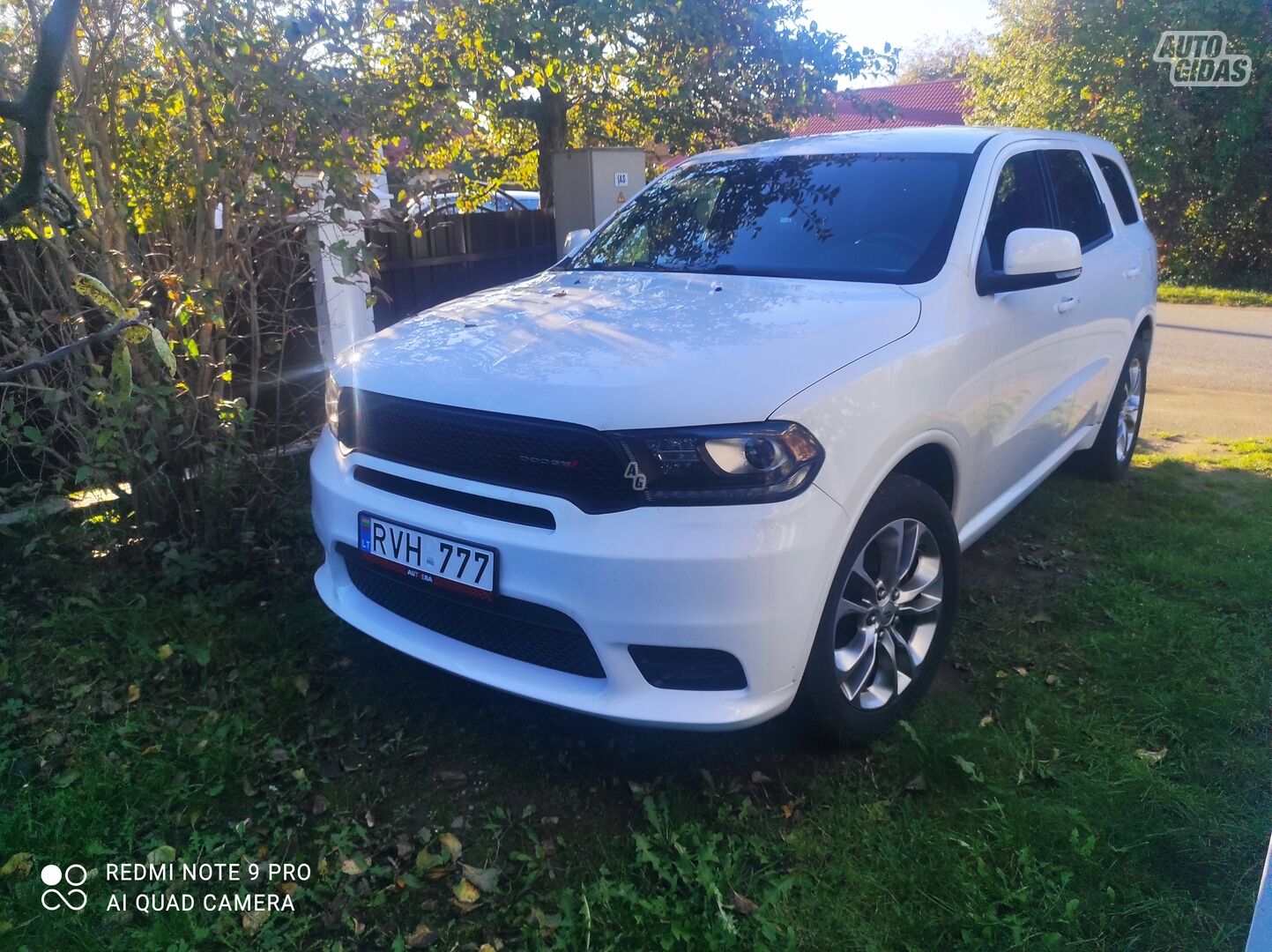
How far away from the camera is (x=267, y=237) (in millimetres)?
3928

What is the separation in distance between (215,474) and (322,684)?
107cm

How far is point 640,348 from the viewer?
8.43 feet

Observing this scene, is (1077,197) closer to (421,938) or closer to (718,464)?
(718,464)

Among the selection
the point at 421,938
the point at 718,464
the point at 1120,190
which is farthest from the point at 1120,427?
the point at 421,938

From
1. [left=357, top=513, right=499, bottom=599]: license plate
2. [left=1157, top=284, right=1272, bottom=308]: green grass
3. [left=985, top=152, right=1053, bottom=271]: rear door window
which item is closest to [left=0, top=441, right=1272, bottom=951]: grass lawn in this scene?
[left=357, top=513, right=499, bottom=599]: license plate

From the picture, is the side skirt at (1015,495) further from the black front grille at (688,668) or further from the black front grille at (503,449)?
the black front grille at (503,449)

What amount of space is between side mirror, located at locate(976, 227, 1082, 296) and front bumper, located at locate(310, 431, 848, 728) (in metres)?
1.26

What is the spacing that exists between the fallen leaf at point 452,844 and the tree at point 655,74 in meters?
3.93

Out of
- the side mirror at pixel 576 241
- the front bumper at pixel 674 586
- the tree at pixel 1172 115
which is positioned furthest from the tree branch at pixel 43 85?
the tree at pixel 1172 115

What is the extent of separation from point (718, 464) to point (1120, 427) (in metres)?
3.59

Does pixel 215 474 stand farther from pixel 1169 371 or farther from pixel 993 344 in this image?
pixel 1169 371

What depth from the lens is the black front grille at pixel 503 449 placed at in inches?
90.9

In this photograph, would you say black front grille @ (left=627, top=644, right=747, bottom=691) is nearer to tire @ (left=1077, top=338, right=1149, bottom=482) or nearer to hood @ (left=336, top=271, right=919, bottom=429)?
hood @ (left=336, top=271, right=919, bottom=429)

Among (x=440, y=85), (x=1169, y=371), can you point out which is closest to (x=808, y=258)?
(x=440, y=85)
